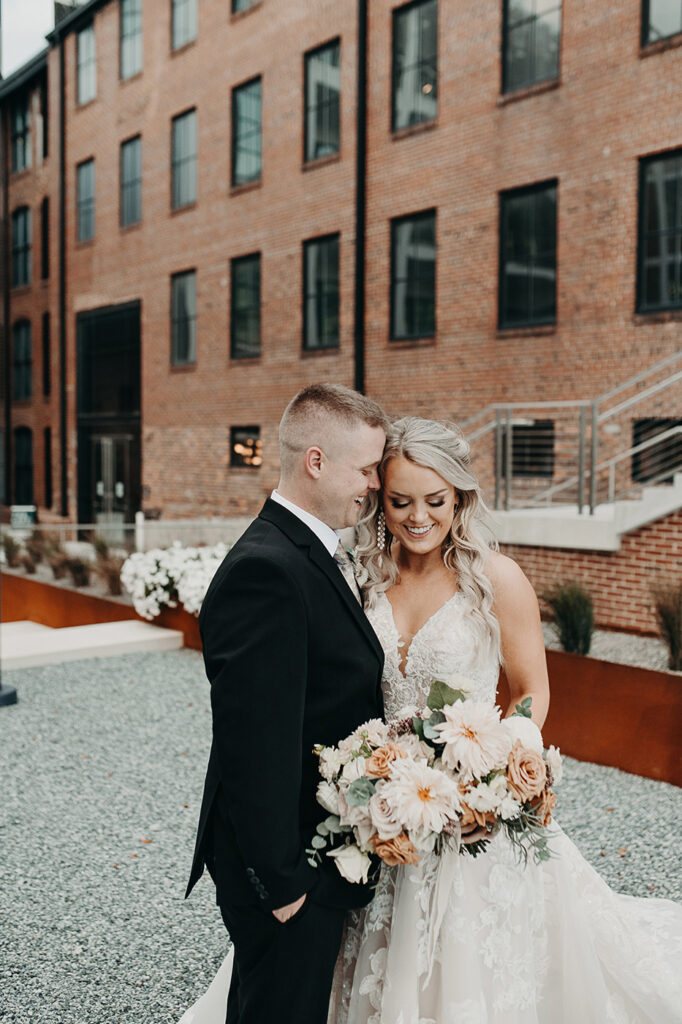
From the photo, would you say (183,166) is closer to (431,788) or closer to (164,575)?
(164,575)

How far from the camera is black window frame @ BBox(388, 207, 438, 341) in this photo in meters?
15.0

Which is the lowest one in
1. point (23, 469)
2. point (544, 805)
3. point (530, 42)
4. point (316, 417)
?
point (544, 805)

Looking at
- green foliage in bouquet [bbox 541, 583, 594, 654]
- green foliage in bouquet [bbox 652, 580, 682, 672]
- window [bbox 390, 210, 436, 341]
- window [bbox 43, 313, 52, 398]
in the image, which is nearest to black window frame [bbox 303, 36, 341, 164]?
window [bbox 390, 210, 436, 341]

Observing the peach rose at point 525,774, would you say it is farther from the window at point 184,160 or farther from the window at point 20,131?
the window at point 20,131

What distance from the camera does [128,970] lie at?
12.1ft

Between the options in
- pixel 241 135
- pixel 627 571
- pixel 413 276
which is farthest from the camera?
pixel 241 135

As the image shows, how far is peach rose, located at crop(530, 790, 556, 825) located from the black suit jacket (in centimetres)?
49

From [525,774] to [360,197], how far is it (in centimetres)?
1527

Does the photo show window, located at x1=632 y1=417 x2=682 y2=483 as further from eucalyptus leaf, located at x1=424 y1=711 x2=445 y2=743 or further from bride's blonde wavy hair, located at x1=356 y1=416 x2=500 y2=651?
eucalyptus leaf, located at x1=424 y1=711 x2=445 y2=743

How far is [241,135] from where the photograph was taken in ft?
62.7

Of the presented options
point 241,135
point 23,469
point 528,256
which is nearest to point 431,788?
point 528,256

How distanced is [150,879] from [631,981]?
2500mm

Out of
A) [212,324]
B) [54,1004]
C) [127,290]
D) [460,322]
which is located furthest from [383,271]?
[54,1004]

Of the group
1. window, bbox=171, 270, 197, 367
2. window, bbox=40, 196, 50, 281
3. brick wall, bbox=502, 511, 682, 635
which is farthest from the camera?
window, bbox=40, 196, 50, 281
